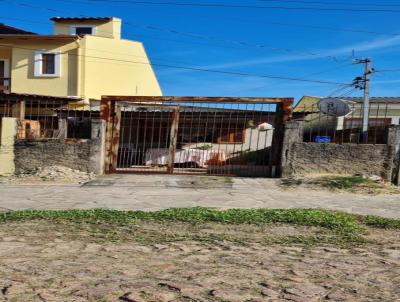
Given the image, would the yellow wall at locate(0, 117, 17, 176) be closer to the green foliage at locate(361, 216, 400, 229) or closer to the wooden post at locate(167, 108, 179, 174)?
the wooden post at locate(167, 108, 179, 174)

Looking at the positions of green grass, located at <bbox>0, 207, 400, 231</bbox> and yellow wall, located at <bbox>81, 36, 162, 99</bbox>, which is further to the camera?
yellow wall, located at <bbox>81, 36, 162, 99</bbox>

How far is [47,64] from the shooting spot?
91.2ft

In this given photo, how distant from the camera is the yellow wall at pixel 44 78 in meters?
27.5

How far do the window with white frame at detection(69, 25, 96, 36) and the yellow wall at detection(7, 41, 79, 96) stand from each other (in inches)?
141

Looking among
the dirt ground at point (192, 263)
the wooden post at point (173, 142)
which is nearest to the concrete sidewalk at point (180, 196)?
the wooden post at point (173, 142)

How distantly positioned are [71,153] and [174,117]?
131 inches

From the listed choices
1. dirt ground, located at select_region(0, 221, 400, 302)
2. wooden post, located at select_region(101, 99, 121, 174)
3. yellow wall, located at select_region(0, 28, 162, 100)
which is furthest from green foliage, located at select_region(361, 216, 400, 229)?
yellow wall, located at select_region(0, 28, 162, 100)

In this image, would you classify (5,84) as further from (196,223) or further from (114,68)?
(196,223)

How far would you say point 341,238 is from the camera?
6.72m

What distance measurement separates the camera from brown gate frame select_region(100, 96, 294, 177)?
573 inches

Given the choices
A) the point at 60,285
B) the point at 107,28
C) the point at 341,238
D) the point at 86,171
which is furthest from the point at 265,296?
the point at 107,28

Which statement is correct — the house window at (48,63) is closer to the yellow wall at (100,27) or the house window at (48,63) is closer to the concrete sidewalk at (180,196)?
the yellow wall at (100,27)

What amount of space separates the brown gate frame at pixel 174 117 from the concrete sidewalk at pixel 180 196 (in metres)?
1.02

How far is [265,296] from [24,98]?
14.9 m
